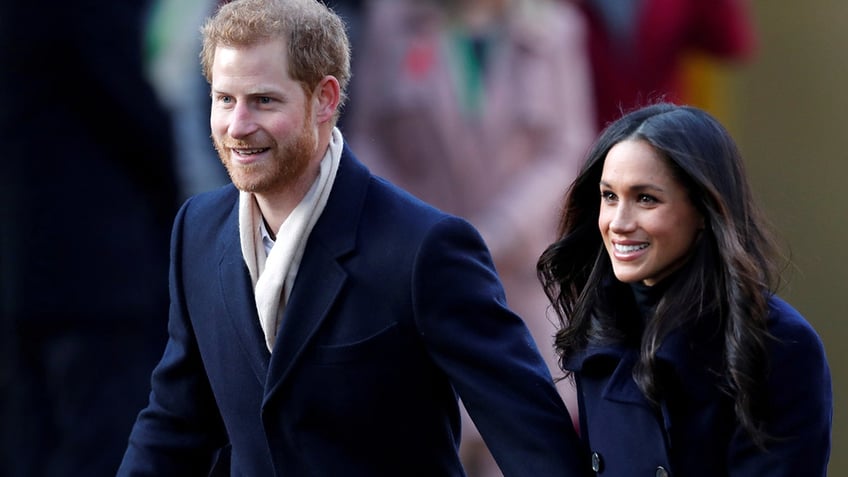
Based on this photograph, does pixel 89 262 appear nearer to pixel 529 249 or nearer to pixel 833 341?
pixel 529 249

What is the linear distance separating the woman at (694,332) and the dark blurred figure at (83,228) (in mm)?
3180

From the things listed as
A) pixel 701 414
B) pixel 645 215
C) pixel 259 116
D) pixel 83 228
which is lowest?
pixel 83 228

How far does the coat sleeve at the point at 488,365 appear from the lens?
3514 mm

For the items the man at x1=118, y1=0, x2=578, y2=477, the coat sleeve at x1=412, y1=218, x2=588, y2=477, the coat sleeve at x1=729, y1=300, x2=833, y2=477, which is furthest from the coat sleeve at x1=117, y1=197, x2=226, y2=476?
the coat sleeve at x1=729, y1=300, x2=833, y2=477

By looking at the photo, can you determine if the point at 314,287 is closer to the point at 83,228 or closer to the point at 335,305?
the point at 335,305

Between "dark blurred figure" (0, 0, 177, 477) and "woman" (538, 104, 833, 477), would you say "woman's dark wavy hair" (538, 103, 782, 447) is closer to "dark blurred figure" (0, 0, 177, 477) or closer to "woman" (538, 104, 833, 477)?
"woman" (538, 104, 833, 477)

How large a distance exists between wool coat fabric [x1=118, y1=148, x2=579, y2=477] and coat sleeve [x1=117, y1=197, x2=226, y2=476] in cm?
23

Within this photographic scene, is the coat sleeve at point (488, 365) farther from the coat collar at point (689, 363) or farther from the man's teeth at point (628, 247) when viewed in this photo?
the man's teeth at point (628, 247)

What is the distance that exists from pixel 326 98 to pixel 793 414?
121cm

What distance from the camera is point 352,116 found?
6.66 meters

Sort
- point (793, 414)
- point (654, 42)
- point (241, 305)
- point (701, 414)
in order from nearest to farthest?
point (793, 414) < point (701, 414) < point (241, 305) < point (654, 42)

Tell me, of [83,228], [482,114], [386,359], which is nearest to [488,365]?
[386,359]

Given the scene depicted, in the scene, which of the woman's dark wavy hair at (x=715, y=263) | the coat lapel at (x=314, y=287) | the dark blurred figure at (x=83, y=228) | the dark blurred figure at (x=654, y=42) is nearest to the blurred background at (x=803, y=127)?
the dark blurred figure at (x=654, y=42)

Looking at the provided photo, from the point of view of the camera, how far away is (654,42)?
7.23 metres
